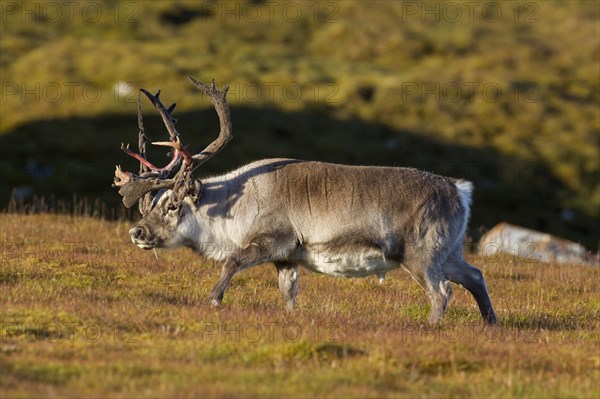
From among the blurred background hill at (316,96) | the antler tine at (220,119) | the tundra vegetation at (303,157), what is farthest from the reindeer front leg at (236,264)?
the blurred background hill at (316,96)

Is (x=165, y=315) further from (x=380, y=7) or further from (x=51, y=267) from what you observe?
→ (x=380, y=7)

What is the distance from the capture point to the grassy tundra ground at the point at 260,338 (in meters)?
9.35

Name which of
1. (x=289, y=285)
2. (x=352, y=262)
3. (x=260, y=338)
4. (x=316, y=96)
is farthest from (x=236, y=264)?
(x=316, y=96)

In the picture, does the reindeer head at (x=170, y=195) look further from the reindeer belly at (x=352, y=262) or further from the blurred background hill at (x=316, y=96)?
the blurred background hill at (x=316, y=96)

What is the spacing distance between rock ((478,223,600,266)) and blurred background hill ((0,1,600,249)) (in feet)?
25.1

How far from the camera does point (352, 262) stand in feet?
43.3

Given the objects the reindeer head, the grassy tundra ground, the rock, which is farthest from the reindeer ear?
the rock

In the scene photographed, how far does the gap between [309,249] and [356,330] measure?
6.52 ft

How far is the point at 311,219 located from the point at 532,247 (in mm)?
12510

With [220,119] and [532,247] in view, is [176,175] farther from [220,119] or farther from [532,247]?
[532,247]

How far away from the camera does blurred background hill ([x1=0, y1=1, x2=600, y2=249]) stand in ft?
154

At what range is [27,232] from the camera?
64.5 feet

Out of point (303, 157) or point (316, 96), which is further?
point (316, 96)

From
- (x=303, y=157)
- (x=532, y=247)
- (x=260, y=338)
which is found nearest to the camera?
(x=260, y=338)
